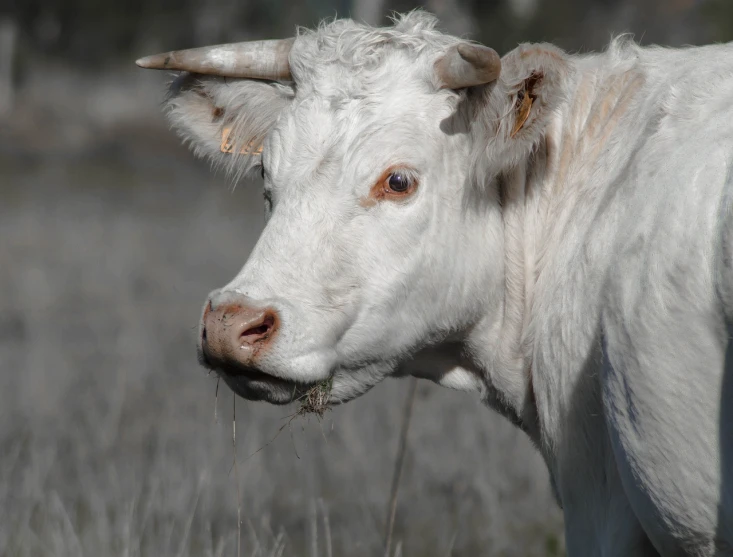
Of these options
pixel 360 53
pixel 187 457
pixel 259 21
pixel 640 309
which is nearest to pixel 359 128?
pixel 360 53

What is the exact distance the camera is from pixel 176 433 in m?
6.34

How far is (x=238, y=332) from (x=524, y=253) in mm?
1080

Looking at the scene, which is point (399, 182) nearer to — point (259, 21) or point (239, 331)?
point (239, 331)

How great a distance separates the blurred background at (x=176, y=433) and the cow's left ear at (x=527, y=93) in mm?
907

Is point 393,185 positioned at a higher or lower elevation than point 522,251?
higher

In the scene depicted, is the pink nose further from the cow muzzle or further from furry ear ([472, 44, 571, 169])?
furry ear ([472, 44, 571, 169])

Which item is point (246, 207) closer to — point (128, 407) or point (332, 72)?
point (128, 407)

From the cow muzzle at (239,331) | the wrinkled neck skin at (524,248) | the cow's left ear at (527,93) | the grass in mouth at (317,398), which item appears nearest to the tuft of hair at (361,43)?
the cow's left ear at (527,93)

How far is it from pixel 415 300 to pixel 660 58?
1.16 meters

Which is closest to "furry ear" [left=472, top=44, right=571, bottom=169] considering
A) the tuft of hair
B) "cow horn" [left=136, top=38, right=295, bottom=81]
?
the tuft of hair

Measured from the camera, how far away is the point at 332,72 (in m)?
3.43

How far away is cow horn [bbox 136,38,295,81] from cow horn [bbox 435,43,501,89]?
2.39 ft

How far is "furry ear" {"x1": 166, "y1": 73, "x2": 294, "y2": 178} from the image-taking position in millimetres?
3855

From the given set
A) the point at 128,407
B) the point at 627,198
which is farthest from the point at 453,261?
the point at 128,407
